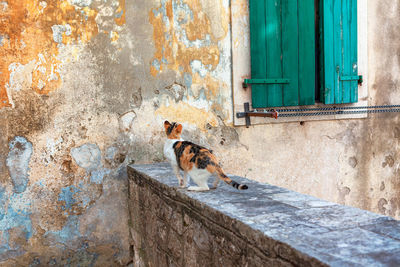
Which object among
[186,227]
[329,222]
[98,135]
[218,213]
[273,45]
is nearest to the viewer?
[329,222]

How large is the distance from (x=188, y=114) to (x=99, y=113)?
2.89 feet

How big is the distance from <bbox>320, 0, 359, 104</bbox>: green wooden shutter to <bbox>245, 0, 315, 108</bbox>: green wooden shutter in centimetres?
27

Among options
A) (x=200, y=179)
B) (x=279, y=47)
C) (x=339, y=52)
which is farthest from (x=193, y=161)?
(x=339, y=52)

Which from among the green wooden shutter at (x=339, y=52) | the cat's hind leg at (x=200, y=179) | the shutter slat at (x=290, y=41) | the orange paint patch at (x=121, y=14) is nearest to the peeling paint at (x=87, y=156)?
the orange paint patch at (x=121, y=14)

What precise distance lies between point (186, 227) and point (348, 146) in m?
3.12

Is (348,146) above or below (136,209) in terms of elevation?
above

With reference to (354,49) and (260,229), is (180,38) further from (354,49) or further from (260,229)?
(260,229)

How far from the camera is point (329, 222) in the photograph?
167cm

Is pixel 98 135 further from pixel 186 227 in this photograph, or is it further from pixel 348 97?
pixel 348 97

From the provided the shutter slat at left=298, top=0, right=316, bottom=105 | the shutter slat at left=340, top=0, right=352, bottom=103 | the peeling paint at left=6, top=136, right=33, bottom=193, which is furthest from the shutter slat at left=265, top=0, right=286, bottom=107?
the peeling paint at left=6, top=136, right=33, bottom=193

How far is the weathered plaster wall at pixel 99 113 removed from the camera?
3.34m

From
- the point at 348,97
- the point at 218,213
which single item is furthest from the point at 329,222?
the point at 348,97

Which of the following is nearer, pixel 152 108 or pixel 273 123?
pixel 152 108

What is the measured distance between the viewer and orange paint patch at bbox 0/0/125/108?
10.8 ft
